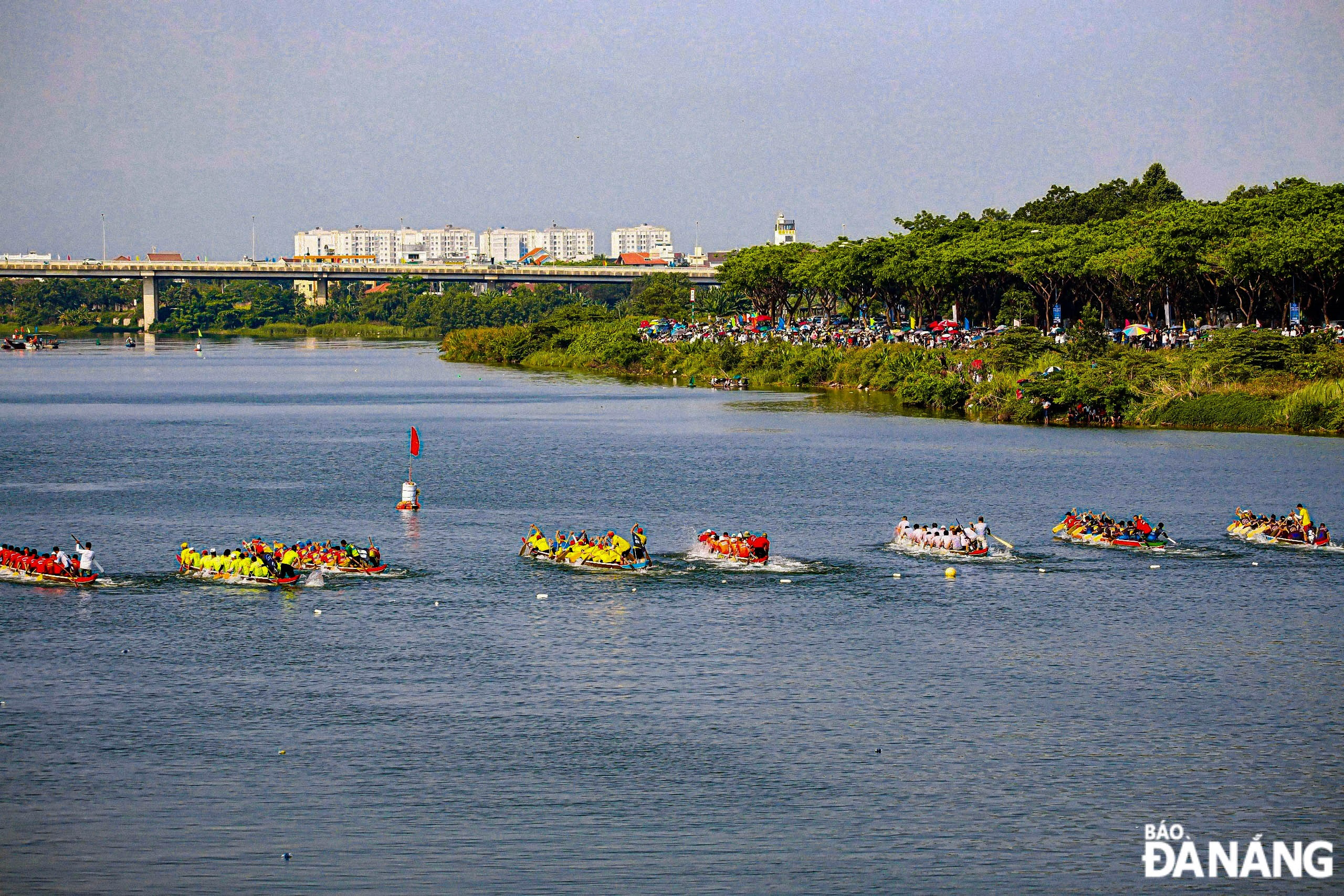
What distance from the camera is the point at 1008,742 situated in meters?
40.7

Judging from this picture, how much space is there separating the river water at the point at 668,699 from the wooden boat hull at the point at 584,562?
1.29 meters

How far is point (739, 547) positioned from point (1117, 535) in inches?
722

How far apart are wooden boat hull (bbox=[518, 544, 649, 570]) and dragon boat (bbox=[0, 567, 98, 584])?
59.7 feet

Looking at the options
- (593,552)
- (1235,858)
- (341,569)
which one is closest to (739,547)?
(593,552)

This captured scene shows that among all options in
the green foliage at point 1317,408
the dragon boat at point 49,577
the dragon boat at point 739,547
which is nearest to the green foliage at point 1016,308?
the green foliage at point 1317,408

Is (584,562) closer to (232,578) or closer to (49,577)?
(232,578)

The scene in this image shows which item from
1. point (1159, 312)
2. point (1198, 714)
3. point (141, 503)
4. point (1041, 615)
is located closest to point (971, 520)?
point (1041, 615)

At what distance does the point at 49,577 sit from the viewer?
194 feet

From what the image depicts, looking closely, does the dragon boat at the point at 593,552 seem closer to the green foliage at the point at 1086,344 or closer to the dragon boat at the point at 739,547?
the dragon boat at the point at 739,547

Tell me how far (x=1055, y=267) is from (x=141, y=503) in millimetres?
96709

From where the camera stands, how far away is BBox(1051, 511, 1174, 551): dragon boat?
66812mm

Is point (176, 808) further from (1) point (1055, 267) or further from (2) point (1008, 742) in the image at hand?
(1) point (1055, 267)

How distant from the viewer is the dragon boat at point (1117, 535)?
66.8 meters

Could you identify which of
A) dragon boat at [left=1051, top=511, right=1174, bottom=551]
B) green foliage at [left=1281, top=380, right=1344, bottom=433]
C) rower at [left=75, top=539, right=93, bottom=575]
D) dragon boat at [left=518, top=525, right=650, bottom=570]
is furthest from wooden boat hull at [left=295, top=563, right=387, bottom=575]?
green foliage at [left=1281, top=380, right=1344, bottom=433]
